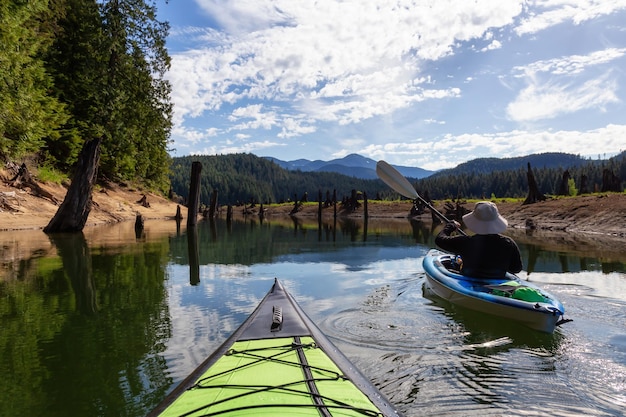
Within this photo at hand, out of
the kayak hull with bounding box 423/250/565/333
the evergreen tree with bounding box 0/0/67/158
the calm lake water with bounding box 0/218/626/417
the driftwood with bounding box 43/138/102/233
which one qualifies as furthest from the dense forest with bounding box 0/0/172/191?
the kayak hull with bounding box 423/250/565/333

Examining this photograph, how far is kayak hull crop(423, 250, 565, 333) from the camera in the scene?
5.99m

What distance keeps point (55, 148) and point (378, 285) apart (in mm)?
27029

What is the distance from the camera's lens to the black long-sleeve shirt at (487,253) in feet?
24.2

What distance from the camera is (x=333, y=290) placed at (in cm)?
964

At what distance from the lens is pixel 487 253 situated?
7.48 m

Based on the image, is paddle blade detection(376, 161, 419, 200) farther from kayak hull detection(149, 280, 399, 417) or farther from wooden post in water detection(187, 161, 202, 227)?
wooden post in water detection(187, 161, 202, 227)

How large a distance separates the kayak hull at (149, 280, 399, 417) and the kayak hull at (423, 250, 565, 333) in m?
3.48

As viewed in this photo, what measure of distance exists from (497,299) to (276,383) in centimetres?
474

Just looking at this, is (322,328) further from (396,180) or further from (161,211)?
(161,211)

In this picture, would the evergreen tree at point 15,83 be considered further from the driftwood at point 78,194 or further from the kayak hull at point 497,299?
the kayak hull at point 497,299

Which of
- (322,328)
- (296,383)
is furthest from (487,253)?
(296,383)

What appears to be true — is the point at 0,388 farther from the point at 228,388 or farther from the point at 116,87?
the point at 116,87

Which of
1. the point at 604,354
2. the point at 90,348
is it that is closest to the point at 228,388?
the point at 90,348

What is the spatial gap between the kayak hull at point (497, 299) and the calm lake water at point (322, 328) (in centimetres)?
21
